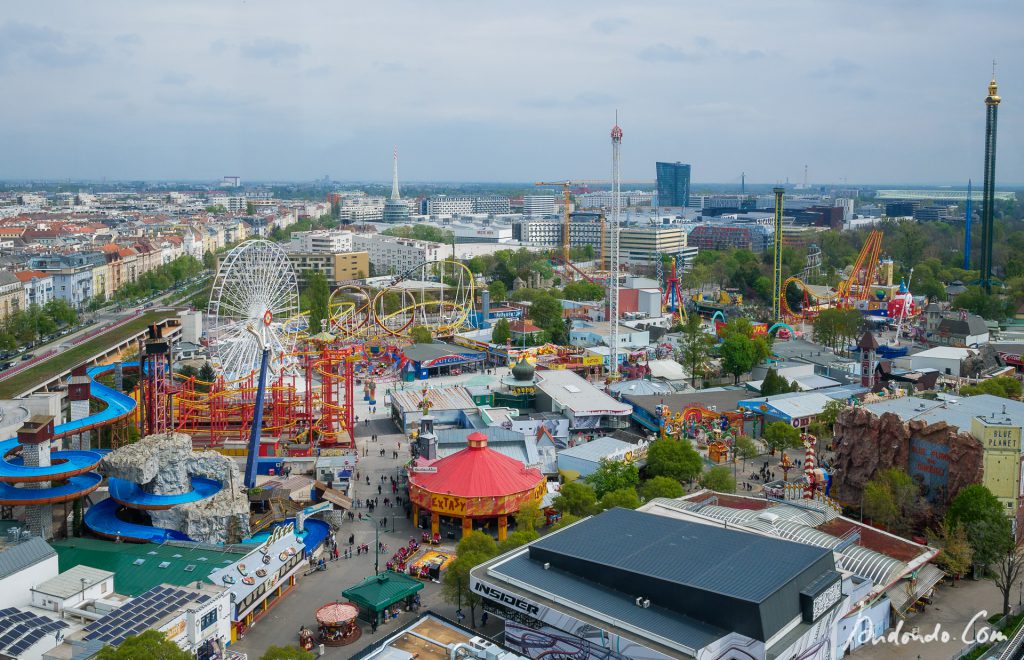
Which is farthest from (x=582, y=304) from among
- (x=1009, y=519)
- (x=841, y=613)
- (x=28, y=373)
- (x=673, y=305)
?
(x=841, y=613)

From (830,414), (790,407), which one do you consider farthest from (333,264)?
(830,414)

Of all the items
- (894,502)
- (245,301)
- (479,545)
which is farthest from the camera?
(245,301)

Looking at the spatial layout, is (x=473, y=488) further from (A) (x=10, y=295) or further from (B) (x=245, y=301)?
(A) (x=10, y=295)

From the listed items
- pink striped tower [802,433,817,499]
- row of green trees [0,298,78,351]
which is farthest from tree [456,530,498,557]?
row of green trees [0,298,78,351]

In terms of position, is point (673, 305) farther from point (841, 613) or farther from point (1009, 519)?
point (841, 613)

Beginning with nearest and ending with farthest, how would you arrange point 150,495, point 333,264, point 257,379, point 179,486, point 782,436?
1. point 150,495
2. point 179,486
3. point 782,436
4. point 257,379
5. point 333,264

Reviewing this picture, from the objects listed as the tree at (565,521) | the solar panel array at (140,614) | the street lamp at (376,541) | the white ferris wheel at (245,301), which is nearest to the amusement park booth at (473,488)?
the street lamp at (376,541)
